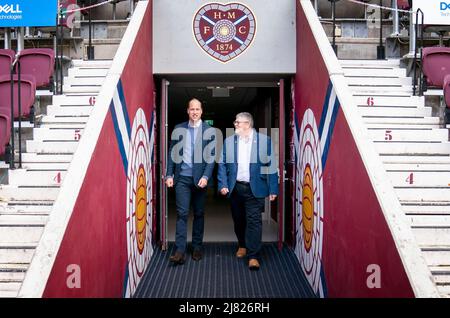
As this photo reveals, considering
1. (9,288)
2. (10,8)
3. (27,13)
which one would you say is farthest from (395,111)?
(10,8)

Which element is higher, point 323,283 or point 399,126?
point 399,126

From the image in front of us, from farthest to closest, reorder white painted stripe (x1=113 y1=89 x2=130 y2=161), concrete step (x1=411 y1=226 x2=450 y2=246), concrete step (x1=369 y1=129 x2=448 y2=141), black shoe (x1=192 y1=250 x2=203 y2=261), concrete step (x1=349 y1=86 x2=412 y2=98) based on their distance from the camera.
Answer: black shoe (x1=192 y1=250 x2=203 y2=261)
concrete step (x1=349 y1=86 x2=412 y2=98)
concrete step (x1=369 y1=129 x2=448 y2=141)
white painted stripe (x1=113 y1=89 x2=130 y2=161)
concrete step (x1=411 y1=226 x2=450 y2=246)

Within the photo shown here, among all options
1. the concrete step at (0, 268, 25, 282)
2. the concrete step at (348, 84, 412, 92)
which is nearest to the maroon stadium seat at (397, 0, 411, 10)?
the concrete step at (348, 84, 412, 92)

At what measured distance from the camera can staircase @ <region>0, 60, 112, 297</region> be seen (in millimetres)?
3043

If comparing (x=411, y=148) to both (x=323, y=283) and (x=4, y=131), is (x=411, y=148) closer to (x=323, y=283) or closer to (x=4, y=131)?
(x=323, y=283)

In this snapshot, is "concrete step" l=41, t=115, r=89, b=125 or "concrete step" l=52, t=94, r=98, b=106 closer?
"concrete step" l=41, t=115, r=89, b=125

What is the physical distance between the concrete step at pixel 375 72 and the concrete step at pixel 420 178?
5.13 ft

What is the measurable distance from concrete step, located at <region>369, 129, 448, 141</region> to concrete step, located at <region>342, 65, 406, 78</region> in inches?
39.2

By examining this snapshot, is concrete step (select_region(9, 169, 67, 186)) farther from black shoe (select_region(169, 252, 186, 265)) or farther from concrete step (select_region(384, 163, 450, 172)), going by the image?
concrete step (select_region(384, 163, 450, 172))

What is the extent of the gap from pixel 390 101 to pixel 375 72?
587 millimetres

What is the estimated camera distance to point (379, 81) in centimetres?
489

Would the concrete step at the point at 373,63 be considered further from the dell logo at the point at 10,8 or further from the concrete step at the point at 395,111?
the dell logo at the point at 10,8

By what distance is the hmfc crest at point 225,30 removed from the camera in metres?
5.33
